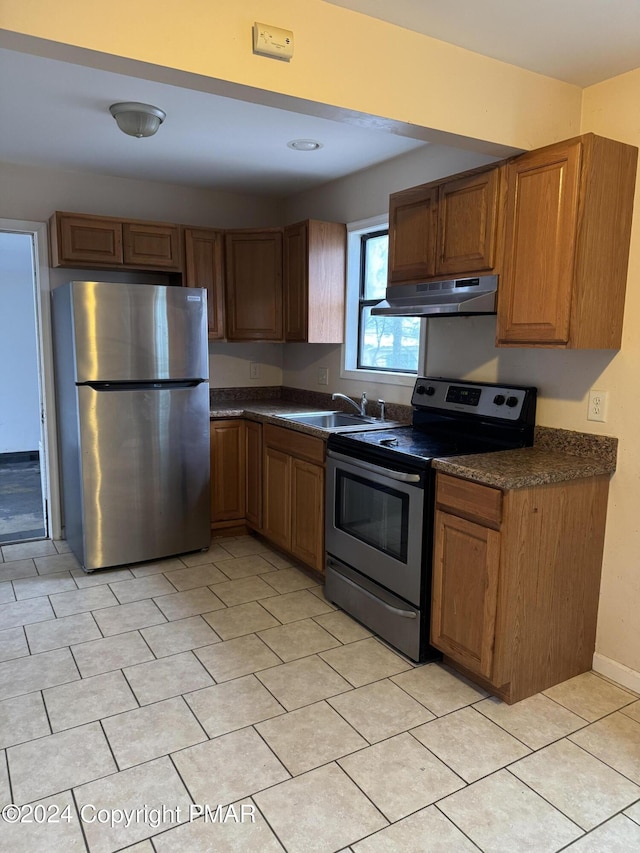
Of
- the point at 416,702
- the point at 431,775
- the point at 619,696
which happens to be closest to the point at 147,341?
the point at 416,702

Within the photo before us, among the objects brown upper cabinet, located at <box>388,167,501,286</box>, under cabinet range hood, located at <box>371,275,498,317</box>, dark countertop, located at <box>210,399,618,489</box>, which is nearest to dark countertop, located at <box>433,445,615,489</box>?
dark countertop, located at <box>210,399,618,489</box>

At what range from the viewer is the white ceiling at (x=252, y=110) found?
1.89m

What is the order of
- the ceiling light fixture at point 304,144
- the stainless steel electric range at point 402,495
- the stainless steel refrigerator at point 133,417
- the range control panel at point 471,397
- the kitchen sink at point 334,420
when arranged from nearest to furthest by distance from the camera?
the stainless steel electric range at point 402,495
the range control panel at point 471,397
the ceiling light fixture at point 304,144
the stainless steel refrigerator at point 133,417
the kitchen sink at point 334,420

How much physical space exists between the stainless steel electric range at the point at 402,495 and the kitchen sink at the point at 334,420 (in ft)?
1.04

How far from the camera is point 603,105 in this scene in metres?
2.38

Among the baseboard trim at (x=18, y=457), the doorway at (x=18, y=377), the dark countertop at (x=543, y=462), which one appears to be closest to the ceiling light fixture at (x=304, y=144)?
the dark countertop at (x=543, y=462)

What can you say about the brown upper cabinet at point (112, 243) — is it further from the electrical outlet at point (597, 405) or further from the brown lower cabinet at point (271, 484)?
the electrical outlet at point (597, 405)

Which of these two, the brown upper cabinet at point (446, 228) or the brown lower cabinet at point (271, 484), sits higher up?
the brown upper cabinet at point (446, 228)

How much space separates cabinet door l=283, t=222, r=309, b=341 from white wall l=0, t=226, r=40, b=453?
310 centimetres

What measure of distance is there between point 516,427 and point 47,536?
3150 millimetres

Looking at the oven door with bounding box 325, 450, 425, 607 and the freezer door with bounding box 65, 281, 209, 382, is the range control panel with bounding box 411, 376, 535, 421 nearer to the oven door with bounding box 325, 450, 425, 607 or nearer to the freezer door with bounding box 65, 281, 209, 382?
the oven door with bounding box 325, 450, 425, 607

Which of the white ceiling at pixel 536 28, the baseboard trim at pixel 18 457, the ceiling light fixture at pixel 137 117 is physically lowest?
the baseboard trim at pixel 18 457

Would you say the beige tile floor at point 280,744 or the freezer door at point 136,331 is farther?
the freezer door at point 136,331

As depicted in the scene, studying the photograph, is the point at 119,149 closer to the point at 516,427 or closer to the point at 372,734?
the point at 516,427
